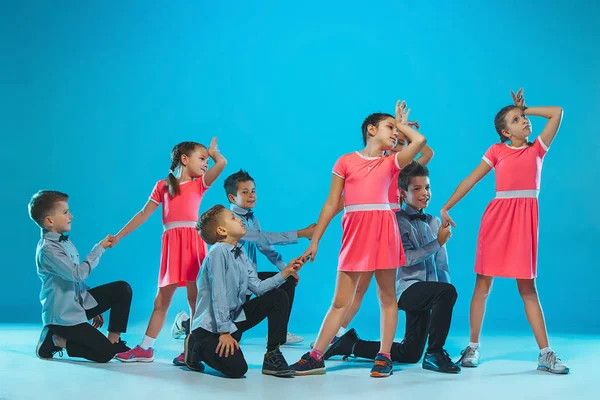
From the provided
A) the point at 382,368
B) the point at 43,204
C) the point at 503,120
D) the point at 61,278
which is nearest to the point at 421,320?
the point at 382,368

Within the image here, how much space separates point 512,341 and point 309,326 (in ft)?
5.63

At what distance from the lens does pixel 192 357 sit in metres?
3.99

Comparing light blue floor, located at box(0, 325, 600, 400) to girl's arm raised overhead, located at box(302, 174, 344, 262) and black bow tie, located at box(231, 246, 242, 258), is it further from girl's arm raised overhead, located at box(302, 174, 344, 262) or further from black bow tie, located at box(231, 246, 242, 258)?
girl's arm raised overhead, located at box(302, 174, 344, 262)

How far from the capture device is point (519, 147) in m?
4.27

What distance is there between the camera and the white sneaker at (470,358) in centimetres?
421

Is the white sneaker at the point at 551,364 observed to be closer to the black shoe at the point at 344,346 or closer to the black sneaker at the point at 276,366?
the black shoe at the point at 344,346

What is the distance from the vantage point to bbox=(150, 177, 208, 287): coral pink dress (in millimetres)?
4496

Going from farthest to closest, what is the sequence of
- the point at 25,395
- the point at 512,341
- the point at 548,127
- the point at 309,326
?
the point at 309,326 → the point at 512,341 → the point at 548,127 → the point at 25,395

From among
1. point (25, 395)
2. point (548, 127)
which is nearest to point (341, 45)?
point (548, 127)

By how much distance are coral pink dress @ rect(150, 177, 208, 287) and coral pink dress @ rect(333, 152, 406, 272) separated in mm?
1039

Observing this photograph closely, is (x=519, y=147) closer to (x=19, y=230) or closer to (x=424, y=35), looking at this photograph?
(x=424, y=35)

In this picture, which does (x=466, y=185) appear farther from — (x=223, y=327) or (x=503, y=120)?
(x=223, y=327)

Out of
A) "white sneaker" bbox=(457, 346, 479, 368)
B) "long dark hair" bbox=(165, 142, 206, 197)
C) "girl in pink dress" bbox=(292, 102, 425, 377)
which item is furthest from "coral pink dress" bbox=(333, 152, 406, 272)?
"long dark hair" bbox=(165, 142, 206, 197)

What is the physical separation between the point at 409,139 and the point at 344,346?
1381 millimetres
